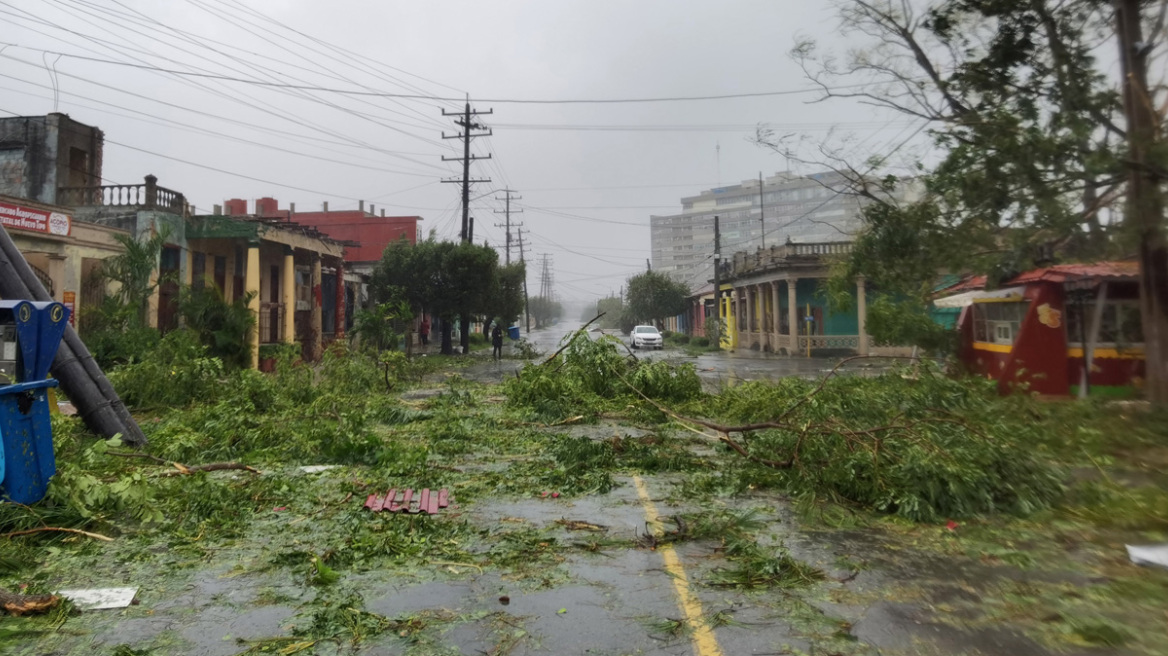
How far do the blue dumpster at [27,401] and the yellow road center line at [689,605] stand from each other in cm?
511

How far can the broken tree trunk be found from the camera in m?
8.52

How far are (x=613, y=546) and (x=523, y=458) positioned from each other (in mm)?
4058

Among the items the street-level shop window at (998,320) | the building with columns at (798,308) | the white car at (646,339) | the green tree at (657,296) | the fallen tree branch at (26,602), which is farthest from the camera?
the green tree at (657,296)

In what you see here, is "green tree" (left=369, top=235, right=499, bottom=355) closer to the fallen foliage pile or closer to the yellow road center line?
the fallen foliage pile

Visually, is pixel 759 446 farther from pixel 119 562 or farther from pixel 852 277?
pixel 852 277

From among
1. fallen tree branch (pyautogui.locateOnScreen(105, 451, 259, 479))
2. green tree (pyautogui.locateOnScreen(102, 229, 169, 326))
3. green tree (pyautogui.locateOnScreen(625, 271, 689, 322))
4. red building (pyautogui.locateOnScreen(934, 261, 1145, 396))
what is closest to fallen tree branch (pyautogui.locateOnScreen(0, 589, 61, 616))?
fallen tree branch (pyautogui.locateOnScreen(105, 451, 259, 479))

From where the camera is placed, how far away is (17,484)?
5.83 metres

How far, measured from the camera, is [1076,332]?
14492 mm

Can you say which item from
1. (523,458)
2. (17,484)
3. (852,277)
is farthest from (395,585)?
(852,277)

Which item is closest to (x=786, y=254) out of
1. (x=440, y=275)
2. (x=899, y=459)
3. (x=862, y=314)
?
(x=862, y=314)

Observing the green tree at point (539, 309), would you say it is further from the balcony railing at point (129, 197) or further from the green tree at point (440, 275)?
the balcony railing at point (129, 197)

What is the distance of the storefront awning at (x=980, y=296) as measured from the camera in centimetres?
1546

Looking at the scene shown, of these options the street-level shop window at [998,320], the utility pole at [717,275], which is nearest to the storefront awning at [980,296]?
the street-level shop window at [998,320]

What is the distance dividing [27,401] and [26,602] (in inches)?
90.1
